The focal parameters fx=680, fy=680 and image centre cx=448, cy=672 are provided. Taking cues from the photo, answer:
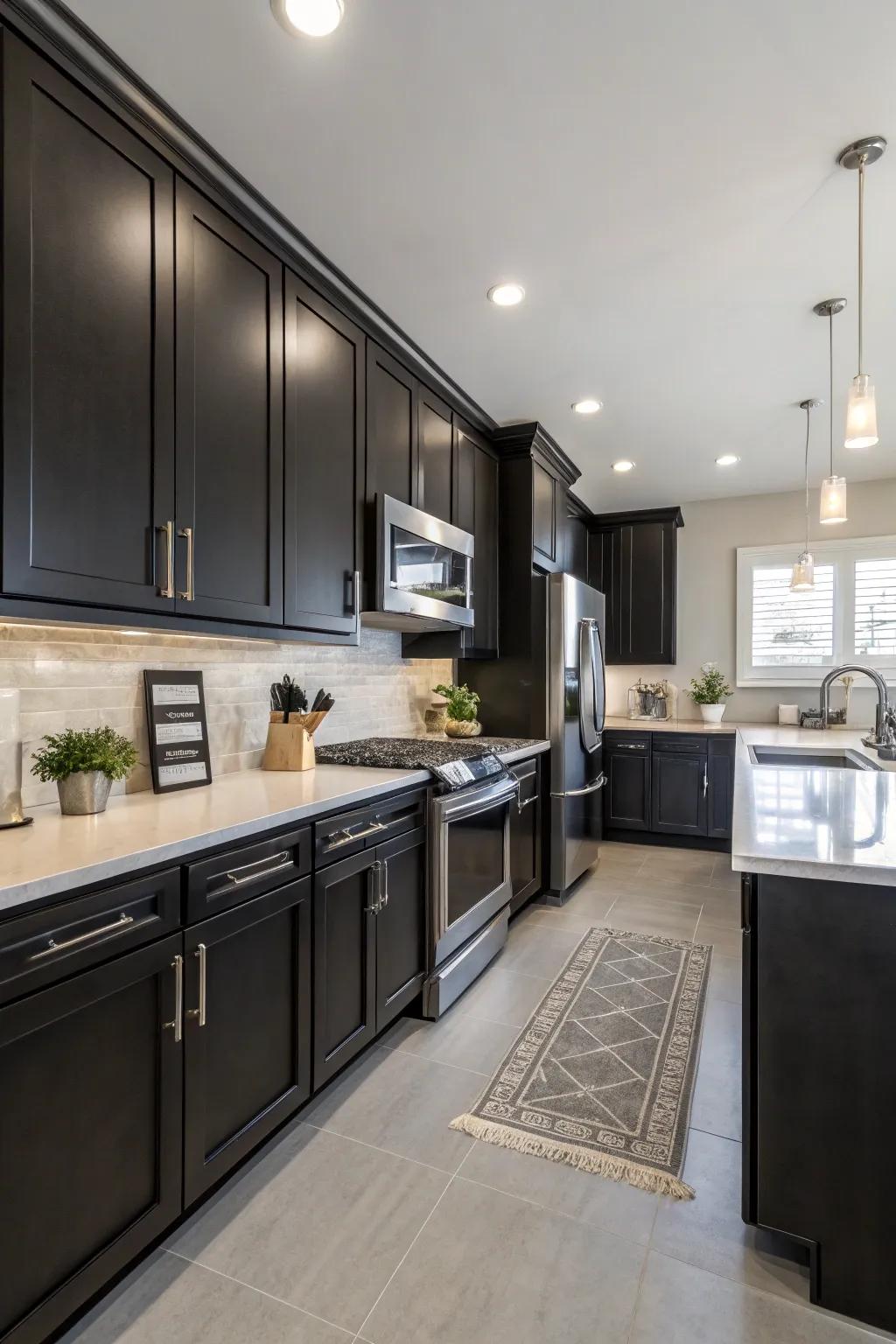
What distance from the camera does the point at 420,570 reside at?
295 centimetres

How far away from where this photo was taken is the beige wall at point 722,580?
17.4 ft

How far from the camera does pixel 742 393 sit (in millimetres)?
3420

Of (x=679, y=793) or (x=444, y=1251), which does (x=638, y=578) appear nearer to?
(x=679, y=793)

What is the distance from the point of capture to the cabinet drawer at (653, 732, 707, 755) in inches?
191

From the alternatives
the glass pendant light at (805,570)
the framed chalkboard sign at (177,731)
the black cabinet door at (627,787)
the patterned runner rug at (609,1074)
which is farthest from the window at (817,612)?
the framed chalkboard sign at (177,731)

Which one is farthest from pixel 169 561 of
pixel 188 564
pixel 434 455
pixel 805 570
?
pixel 805 570

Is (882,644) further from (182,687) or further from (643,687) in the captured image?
(182,687)

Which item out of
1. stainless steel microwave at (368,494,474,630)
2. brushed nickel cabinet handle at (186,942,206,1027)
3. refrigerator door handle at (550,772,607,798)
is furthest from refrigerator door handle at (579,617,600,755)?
brushed nickel cabinet handle at (186,942,206,1027)

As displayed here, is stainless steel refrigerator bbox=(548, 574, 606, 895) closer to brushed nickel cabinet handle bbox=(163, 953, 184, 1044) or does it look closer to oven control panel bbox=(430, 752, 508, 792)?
oven control panel bbox=(430, 752, 508, 792)

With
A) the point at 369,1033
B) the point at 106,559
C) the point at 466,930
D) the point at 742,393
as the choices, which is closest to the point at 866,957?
the point at 369,1033

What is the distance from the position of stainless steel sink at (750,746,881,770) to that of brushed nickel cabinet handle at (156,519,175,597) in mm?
2891

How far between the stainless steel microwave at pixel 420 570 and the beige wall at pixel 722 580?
286 centimetres

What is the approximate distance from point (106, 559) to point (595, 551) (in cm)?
463

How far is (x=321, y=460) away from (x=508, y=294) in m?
0.93
